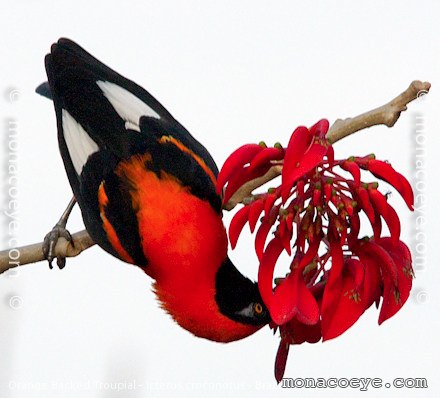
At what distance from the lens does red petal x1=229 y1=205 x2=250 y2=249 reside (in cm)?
159

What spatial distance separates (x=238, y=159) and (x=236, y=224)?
13cm

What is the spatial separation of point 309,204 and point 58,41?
104cm

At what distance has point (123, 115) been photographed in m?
2.09

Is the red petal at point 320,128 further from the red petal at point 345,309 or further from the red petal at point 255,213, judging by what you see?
the red petal at point 345,309

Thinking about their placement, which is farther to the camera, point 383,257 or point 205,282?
point 205,282

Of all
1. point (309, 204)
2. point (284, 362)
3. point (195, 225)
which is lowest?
point (284, 362)

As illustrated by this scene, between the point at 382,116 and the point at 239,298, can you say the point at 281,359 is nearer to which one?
the point at 239,298

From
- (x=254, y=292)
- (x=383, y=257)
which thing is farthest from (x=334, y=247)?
(x=254, y=292)

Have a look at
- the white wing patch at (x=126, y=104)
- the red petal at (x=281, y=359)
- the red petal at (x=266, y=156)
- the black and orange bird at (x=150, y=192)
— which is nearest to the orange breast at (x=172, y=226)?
the black and orange bird at (x=150, y=192)

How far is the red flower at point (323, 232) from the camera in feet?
5.01

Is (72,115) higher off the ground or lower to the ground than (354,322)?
higher

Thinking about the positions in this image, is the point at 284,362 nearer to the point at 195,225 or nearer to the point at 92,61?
the point at 195,225

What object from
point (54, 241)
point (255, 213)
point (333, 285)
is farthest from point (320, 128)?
point (54, 241)

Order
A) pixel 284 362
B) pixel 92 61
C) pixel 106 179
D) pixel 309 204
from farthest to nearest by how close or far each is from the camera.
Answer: pixel 92 61 → pixel 106 179 → pixel 284 362 → pixel 309 204
